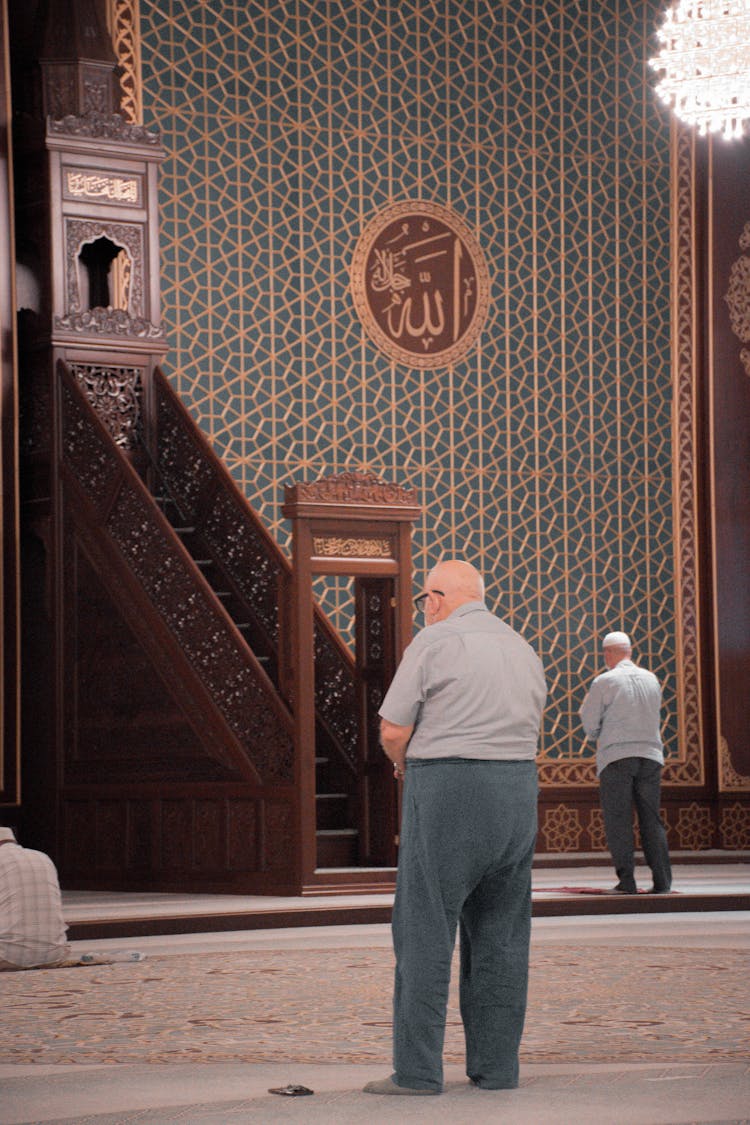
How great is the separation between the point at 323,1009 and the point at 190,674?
390 cm

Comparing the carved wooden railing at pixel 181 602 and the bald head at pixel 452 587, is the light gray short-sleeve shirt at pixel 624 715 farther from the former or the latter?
the bald head at pixel 452 587

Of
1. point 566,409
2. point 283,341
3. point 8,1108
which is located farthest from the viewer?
point 566,409

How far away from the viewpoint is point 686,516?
12.4 m

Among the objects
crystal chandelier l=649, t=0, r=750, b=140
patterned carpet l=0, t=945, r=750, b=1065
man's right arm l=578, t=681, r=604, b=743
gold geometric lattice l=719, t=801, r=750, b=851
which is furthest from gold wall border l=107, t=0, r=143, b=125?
patterned carpet l=0, t=945, r=750, b=1065

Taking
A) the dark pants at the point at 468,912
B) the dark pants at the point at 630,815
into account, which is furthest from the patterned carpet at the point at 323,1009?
the dark pants at the point at 630,815

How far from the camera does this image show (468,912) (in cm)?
445

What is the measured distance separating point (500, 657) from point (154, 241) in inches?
261

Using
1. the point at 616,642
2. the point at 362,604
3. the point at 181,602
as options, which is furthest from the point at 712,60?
the point at 181,602

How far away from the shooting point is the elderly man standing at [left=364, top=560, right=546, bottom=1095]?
4.29 m

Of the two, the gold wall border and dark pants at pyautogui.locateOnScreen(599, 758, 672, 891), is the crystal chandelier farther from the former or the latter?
dark pants at pyautogui.locateOnScreen(599, 758, 672, 891)

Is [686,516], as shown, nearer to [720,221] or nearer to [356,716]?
[720,221]

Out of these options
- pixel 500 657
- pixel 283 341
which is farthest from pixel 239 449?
pixel 500 657

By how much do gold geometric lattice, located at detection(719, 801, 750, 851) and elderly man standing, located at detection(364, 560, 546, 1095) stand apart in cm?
797

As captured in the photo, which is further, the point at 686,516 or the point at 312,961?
the point at 686,516
